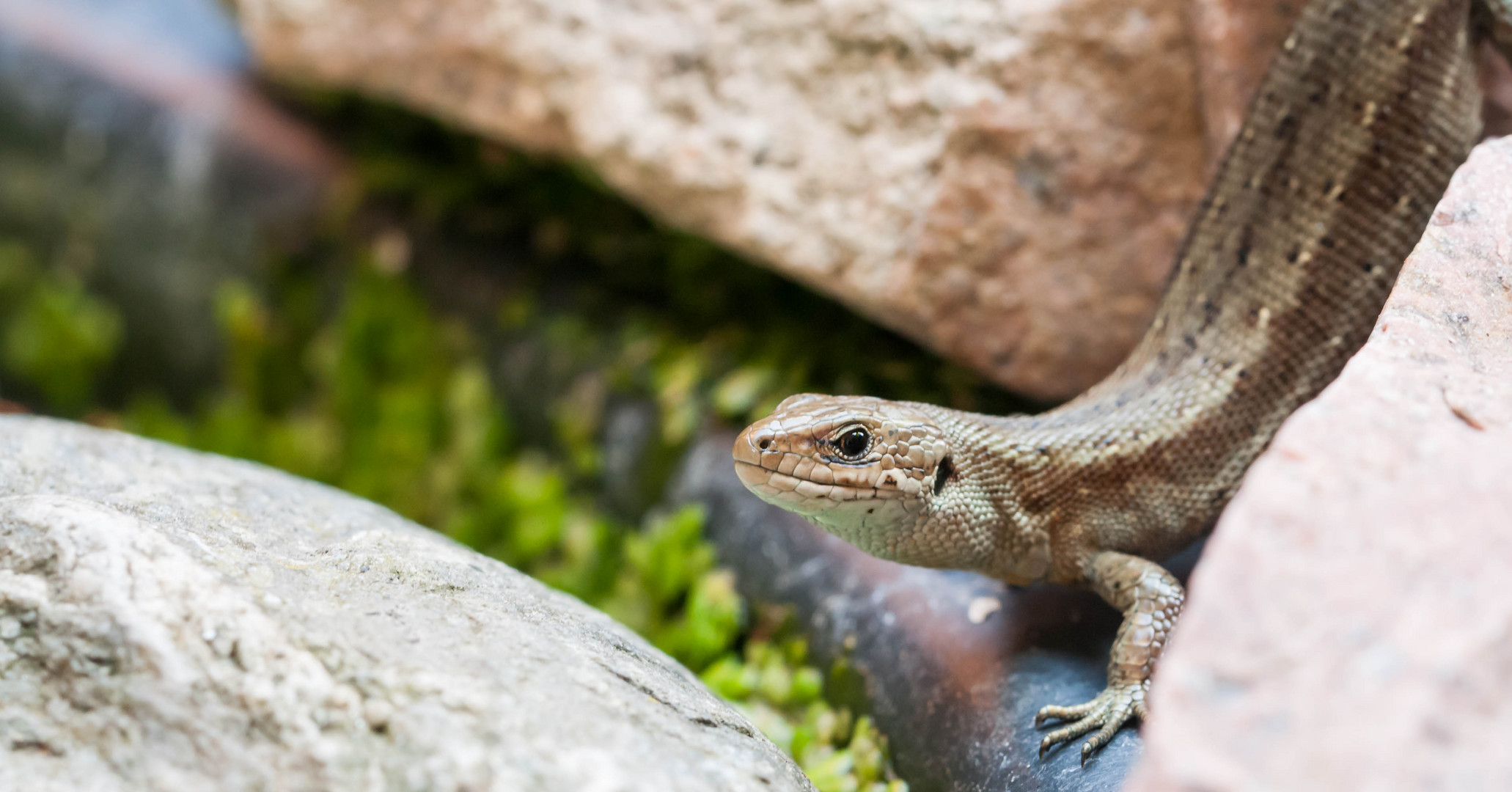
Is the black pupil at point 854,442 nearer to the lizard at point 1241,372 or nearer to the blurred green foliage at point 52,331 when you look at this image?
the lizard at point 1241,372

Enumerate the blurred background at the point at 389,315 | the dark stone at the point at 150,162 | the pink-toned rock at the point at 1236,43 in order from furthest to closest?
the dark stone at the point at 150,162, the blurred background at the point at 389,315, the pink-toned rock at the point at 1236,43

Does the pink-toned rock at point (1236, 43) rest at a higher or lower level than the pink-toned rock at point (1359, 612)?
higher

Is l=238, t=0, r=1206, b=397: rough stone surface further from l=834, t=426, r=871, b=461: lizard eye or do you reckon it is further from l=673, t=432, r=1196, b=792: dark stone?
l=834, t=426, r=871, b=461: lizard eye

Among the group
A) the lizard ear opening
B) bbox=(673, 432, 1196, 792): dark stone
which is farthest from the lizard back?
bbox=(673, 432, 1196, 792): dark stone

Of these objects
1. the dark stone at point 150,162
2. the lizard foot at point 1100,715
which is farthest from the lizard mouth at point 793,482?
the dark stone at point 150,162

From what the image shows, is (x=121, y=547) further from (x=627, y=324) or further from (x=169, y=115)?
(x=169, y=115)

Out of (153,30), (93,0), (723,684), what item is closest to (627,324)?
(723,684)
